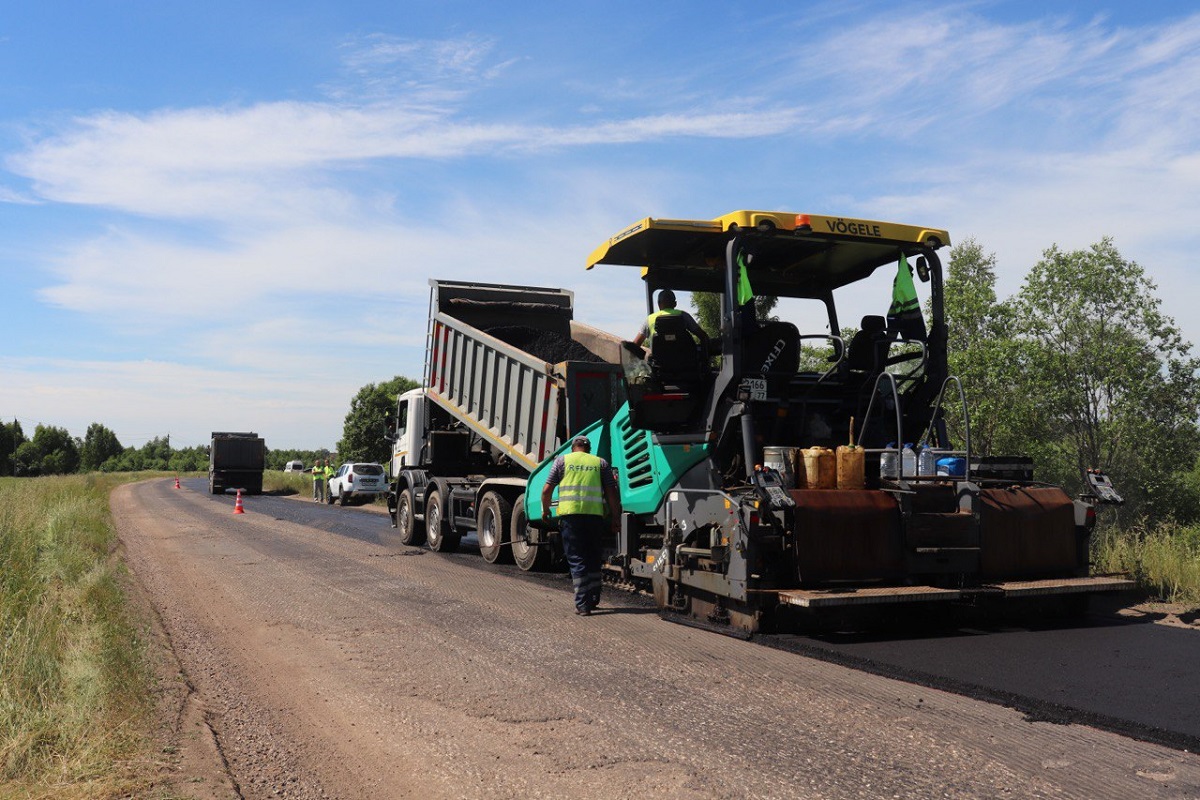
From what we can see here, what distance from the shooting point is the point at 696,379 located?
779cm

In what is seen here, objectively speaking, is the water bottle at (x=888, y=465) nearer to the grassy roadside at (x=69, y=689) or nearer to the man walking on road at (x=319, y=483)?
the grassy roadside at (x=69, y=689)

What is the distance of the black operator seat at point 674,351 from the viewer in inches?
301

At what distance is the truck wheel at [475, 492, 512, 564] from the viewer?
458 inches

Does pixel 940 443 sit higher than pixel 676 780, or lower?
higher

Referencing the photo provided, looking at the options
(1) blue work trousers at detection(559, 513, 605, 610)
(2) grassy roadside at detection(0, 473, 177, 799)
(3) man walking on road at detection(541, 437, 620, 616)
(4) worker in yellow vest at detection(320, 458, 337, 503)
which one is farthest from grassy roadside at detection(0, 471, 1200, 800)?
(4) worker in yellow vest at detection(320, 458, 337, 503)

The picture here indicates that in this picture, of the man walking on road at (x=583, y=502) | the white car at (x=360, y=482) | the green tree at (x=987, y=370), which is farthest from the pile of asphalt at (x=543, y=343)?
the white car at (x=360, y=482)

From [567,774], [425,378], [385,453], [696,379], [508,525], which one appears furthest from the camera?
[385,453]

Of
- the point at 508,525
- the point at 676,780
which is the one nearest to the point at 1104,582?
the point at 676,780

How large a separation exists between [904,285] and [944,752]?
4.78 m

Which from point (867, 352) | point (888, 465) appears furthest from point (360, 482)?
point (888, 465)

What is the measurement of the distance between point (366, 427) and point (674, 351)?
2045 inches

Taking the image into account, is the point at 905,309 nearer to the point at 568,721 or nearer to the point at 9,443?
the point at 568,721

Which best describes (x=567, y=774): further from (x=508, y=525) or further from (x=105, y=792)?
(x=508, y=525)

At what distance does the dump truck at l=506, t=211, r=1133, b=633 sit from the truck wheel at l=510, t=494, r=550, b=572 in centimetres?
242
